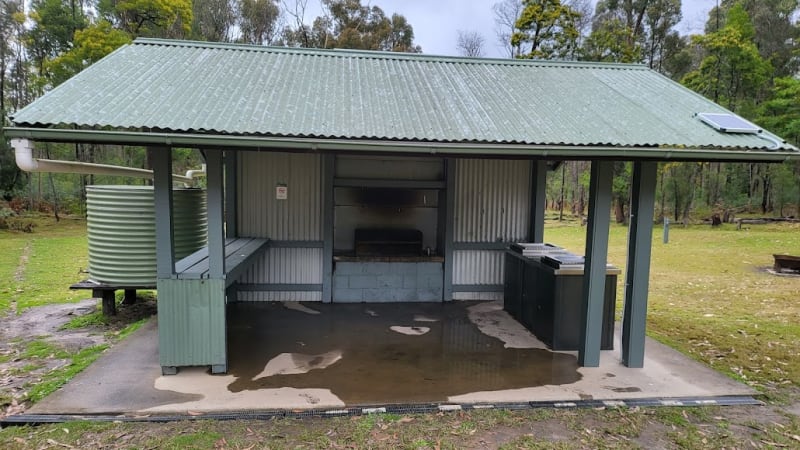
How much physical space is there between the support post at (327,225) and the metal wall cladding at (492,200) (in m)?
1.90

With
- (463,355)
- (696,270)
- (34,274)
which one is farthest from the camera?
(696,270)

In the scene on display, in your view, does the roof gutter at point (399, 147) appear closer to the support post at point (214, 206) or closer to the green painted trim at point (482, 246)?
the support post at point (214, 206)

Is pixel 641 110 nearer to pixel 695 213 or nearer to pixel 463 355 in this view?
pixel 463 355

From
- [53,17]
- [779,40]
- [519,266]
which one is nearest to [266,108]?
[519,266]

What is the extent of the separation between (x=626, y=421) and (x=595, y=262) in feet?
4.74

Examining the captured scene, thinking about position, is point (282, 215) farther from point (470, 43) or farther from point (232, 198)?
point (470, 43)

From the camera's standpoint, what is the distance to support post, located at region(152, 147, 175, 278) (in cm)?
376

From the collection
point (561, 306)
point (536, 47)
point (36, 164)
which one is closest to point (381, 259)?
point (561, 306)

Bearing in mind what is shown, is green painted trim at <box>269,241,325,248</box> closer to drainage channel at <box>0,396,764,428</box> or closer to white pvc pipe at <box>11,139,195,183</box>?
white pvc pipe at <box>11,139,195,183</box>

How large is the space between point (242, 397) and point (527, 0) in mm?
21104

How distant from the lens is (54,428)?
3.06 metres

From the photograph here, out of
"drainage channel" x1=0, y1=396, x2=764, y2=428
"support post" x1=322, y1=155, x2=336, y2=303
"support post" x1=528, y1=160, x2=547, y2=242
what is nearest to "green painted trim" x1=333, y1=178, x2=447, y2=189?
"support post" x1=322, y1=155, x2=336, y2=303

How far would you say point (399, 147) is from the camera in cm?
360

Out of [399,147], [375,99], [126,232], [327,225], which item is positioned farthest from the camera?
[327,225]
